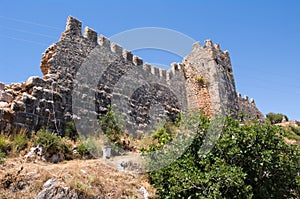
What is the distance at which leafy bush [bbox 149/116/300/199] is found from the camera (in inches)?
290

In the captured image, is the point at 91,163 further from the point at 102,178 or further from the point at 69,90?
the point at 69,90

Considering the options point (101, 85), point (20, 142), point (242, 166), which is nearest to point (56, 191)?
point (20, 142)

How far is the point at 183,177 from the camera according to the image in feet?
24.3

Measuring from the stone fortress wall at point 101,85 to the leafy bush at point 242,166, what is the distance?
3557mm

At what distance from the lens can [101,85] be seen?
1225 cm

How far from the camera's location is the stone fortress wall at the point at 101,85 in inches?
364

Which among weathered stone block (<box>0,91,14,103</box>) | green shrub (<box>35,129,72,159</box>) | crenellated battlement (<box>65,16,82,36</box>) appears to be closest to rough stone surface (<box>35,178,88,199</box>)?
green shrub (<box>35,129,72,159</box>)

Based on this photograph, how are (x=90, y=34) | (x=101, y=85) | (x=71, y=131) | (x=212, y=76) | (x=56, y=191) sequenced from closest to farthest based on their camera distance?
(x=56, y=191)
(x=71, y=131)
(x=101, y=85)
(x=90, y=34)
(x=212, y=76)

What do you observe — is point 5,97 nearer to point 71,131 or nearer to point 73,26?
point 71,131

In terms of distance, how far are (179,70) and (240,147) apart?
965 cm

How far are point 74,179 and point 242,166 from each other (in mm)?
4547

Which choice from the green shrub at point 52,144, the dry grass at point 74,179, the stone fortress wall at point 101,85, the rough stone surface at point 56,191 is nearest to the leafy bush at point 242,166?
the dry grass at point 74,179

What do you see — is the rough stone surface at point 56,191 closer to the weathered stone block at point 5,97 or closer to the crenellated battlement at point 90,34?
the weathered stone block at point 5,97

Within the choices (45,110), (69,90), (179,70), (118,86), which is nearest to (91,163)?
(45,110)
